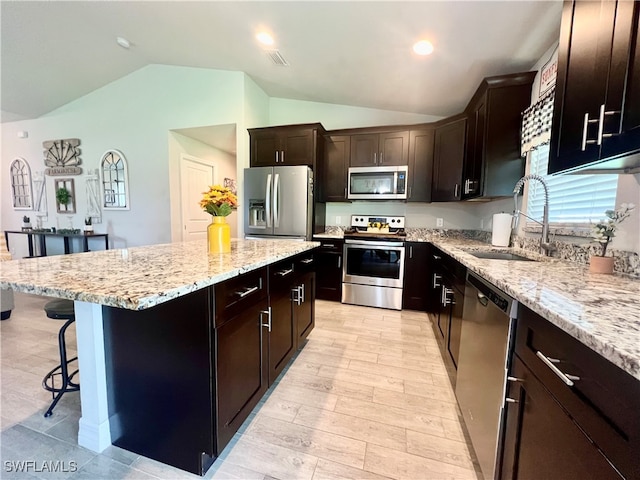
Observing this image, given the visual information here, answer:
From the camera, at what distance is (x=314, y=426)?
1437 mm

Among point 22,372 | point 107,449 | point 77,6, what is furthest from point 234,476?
point 77,6

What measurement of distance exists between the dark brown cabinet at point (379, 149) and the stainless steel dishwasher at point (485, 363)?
7.46ft

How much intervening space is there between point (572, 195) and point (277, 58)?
297 centimetres

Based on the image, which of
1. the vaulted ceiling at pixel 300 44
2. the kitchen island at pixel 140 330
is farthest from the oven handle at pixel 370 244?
the kitchen island at pixel 140 330

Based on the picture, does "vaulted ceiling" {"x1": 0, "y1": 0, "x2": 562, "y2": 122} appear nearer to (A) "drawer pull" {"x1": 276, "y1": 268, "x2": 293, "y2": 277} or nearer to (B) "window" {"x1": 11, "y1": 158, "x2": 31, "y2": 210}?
(B) "window" {"x1": 11, "y1": 158, "x2": 31, "y2": 210}

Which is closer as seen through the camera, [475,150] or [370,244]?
[475,150]

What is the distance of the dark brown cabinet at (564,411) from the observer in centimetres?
49

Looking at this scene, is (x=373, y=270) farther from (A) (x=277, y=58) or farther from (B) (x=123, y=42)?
(B) (x=123, y=42)

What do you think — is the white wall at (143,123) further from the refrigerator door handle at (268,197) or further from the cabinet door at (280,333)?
the cabinet door at (280,333)

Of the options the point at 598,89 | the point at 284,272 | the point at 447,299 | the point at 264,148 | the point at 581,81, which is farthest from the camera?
the point at 264,148

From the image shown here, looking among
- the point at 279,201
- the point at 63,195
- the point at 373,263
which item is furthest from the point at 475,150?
the point at 63,195

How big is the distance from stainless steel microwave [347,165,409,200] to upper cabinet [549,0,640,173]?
81.8 inches

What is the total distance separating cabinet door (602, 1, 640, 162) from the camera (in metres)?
0.79

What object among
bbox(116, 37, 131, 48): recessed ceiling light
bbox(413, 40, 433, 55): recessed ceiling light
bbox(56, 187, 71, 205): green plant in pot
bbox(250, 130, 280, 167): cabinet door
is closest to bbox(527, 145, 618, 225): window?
bbox(413, 40, 433, 55): recessed ceiling light
